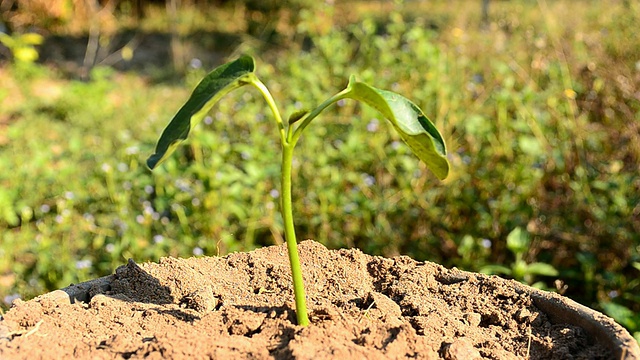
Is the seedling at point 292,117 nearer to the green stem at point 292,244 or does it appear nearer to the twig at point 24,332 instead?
the green stem at point 292,244

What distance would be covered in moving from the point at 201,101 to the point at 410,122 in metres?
0.30

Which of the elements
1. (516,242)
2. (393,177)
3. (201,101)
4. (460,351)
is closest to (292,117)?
(201,101)

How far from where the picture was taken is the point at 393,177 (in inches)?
134

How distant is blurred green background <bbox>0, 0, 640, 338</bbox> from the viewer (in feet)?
9.33

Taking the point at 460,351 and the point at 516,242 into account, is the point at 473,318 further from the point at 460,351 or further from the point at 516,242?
the point at 516,242

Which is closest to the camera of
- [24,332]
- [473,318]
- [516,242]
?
[24,332]

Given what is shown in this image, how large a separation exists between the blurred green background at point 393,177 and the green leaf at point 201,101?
1.06m

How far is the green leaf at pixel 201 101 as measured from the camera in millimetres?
1032

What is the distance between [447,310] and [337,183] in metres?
1.95

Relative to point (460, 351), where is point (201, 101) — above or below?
above

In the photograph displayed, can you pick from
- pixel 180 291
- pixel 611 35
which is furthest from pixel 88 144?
pixel 180 291

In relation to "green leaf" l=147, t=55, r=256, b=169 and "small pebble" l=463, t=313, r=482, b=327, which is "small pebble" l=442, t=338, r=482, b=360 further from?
"green leaf" l=147, t=55, r=256, b=169

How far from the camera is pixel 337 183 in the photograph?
10.6 feet

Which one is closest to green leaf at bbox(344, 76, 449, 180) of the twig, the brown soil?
the brown soil
